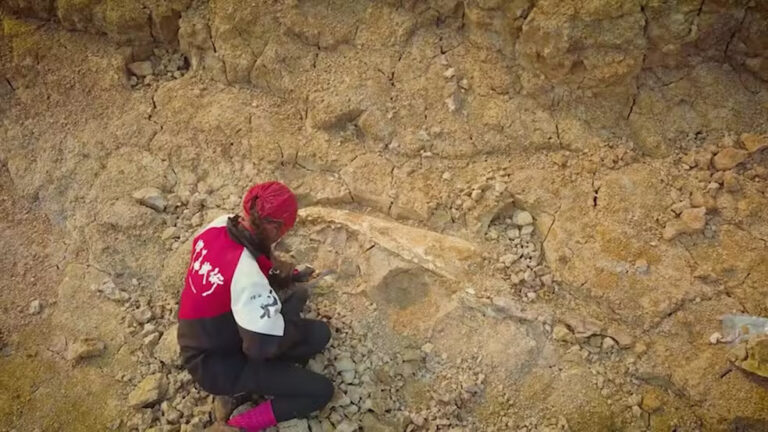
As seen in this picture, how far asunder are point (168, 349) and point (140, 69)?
1.85m

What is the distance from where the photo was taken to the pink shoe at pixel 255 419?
260cm

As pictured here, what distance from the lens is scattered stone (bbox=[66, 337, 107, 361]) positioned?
283 centimetres

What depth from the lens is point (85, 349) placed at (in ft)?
9.28

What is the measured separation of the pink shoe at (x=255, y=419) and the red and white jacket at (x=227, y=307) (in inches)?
10.2

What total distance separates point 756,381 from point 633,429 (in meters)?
0.57

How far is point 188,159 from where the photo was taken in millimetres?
3428

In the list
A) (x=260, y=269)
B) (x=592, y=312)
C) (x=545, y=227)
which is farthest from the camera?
(x=545, y=227)

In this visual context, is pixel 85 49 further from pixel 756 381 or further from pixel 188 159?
pixel 756 381

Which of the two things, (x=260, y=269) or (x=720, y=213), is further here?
(x=720, y=213)

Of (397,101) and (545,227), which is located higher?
(397,101)

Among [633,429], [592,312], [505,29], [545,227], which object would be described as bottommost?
[633,429]

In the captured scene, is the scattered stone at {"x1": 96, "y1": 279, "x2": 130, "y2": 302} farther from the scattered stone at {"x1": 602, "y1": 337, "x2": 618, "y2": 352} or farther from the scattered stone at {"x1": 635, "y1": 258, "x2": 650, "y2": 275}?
the scattered stone at {"x1": 635, "y1": 258, "x2": 650, "y2": 275}

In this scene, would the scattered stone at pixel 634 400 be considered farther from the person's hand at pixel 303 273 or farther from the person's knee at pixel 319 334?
the person's hand at pixel 303 273

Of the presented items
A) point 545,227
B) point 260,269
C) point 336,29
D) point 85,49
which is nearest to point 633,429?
point 545,227
